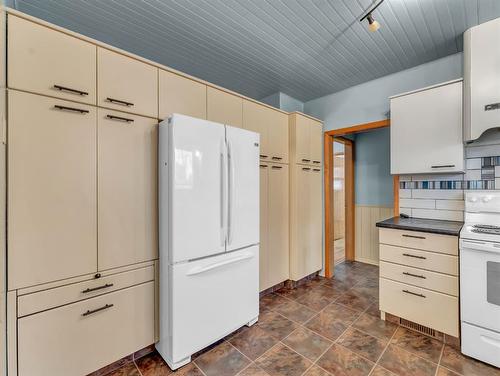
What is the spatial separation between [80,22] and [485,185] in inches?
147

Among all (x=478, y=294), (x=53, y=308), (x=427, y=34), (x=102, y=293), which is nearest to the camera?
(x=53, y=308)

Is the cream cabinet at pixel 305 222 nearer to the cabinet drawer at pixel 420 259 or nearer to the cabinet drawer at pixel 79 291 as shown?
the cabinet drawer at pixel 420 259

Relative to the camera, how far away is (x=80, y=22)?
186cm

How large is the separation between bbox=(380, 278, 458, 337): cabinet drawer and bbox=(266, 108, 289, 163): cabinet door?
1671mm

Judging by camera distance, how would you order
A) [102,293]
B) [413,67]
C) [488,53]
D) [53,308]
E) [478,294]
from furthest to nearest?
[413,67] < [488,53] < [478,294] < [102,293] < [53,308]

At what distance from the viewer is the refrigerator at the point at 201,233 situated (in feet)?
5.34

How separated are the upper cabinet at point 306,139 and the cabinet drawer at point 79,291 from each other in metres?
2.10

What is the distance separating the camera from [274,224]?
109 inches

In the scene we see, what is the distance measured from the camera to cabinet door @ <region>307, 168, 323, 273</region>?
3.13 metres

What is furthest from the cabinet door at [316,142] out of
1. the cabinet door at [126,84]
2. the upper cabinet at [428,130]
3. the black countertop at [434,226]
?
the cabinet door at [126,84]

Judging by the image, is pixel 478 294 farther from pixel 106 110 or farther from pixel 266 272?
pixel 106 110

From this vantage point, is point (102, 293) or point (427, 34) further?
point (427, 34)

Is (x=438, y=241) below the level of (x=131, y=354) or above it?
above

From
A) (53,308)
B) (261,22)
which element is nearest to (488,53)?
(261,22)
